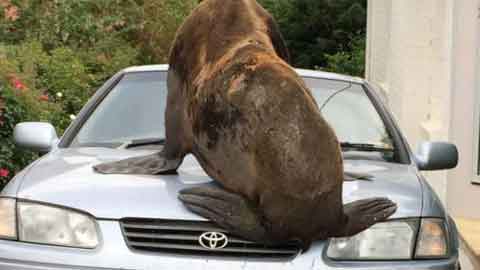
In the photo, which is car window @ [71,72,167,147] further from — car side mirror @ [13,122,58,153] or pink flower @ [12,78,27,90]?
pink flower @ [12,78,27,90]

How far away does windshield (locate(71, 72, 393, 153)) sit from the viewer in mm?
4984

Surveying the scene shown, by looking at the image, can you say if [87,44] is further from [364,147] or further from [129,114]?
[364,147]

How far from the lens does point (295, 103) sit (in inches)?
138

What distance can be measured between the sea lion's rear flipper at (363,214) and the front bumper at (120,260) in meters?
0.12

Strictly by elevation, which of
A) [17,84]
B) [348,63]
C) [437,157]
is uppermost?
[437,157]

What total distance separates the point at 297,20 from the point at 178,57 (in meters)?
16.8

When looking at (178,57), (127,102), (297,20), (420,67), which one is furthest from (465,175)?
(297,20)

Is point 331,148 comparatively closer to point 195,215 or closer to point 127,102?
point 195,215

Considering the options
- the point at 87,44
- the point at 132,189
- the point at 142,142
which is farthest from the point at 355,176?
the point at 87,44

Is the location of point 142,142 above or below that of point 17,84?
above

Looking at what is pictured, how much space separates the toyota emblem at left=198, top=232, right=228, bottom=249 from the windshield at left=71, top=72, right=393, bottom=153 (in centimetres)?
140

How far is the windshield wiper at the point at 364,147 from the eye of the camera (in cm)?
491

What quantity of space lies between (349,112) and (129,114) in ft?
4.16

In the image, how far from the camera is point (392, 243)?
12.2ft
